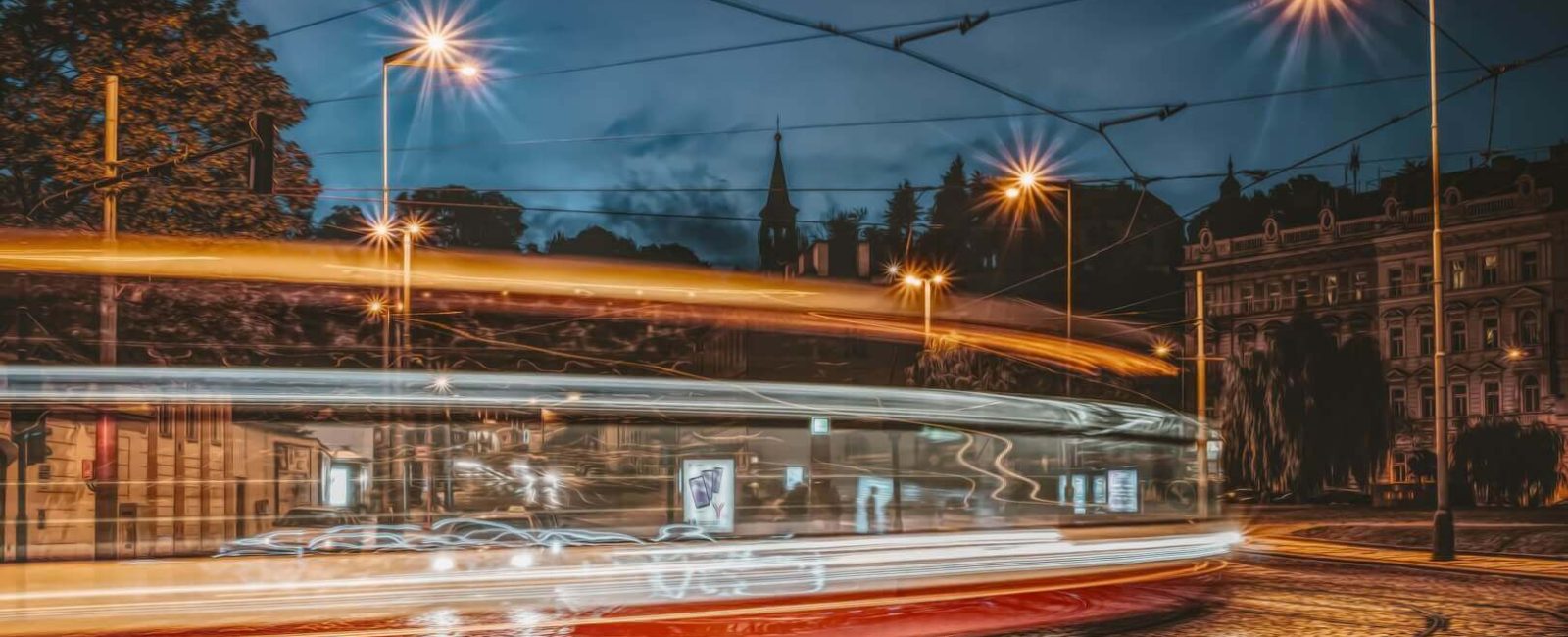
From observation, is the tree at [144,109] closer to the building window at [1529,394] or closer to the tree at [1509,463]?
the tree at [1509,463]

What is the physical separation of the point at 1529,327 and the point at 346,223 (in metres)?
63.6

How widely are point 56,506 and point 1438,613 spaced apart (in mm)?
13530

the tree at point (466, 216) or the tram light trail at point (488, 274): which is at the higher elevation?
the tree at point (466, 216)

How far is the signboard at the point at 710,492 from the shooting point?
31.8 feet

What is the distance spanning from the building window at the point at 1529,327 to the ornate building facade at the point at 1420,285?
0.06m

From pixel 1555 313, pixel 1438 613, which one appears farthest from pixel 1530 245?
pixel 1438 613

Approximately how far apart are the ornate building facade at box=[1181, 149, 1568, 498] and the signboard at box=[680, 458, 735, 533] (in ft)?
168

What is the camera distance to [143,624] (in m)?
8.75

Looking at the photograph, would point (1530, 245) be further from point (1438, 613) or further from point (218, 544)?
point (218, 544)

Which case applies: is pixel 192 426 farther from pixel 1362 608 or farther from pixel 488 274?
pixel 1362 608

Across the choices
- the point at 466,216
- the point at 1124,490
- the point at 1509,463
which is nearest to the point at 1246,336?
the point at 1509,463

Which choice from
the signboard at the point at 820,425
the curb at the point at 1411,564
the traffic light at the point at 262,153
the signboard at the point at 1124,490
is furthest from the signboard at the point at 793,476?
the curb at the point at 1411,564

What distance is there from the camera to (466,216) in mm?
22406

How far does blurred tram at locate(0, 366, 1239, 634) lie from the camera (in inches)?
340
